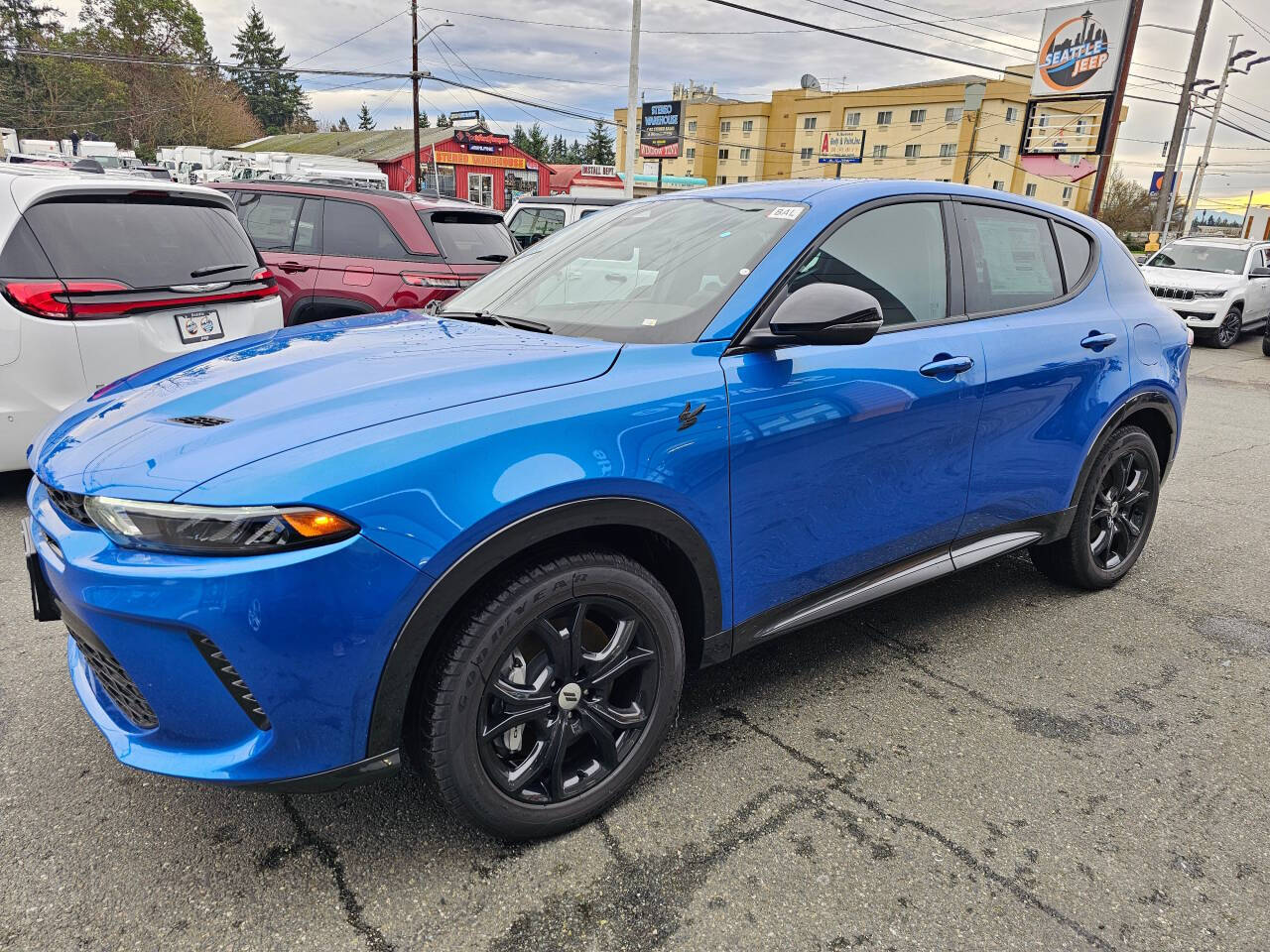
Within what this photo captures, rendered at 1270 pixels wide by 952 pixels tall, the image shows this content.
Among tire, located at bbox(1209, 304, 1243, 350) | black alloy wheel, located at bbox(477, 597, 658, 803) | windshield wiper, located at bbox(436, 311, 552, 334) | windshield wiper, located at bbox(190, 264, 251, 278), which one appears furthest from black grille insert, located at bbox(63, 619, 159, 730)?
tire, located at bbox(1209, 304, 1243, 350)

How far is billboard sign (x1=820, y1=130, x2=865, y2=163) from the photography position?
56.8 m

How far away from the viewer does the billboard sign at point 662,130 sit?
133 feet

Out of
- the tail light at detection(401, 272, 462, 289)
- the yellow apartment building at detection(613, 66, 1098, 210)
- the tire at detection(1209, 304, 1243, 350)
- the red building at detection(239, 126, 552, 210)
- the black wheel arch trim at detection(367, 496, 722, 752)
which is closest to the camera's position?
the black wheel arch trim at detection(367, 496, 722, 752)

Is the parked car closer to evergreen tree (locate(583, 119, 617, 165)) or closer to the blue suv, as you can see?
the blue suv

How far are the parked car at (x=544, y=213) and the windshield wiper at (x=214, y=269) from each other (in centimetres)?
712

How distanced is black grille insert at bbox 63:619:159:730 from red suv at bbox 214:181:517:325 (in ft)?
16.7

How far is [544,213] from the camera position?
1217 cm

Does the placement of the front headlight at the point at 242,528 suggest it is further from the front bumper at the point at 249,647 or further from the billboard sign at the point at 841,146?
the billboard sign at the point at 841,146

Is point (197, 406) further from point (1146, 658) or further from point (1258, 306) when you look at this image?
point (1258, 306)

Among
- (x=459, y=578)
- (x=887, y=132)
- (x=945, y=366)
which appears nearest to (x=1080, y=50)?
(x=945, y=366)

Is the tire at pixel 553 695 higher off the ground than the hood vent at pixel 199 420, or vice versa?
the hood vent at pixel 199 420

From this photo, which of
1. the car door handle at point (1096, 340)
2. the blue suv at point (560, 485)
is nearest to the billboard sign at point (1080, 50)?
the car door handle at point (1096, 340)

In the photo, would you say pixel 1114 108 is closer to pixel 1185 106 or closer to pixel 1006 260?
pixel 1185 106

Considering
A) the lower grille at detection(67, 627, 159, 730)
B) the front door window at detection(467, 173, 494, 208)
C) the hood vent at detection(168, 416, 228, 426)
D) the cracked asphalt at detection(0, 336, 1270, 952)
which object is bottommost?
the cracked asphalt at detection(0, 336, 1270, 952)
